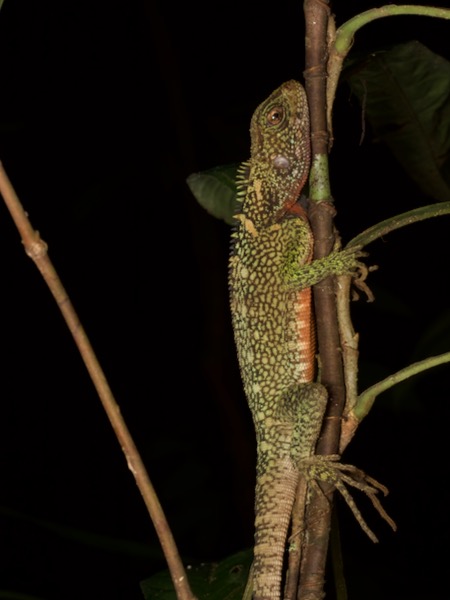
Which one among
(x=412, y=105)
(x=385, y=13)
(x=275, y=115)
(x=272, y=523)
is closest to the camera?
(x=385, y=13)

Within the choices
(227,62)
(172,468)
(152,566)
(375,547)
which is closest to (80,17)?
(227,62)

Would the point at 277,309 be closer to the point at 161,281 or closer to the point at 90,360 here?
the point at 90,360

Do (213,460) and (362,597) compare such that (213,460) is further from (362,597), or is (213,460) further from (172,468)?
(362,597)

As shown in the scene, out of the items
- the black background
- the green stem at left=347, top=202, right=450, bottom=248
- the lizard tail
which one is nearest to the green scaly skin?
the lizard tail

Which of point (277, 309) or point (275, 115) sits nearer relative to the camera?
point (277, 309)

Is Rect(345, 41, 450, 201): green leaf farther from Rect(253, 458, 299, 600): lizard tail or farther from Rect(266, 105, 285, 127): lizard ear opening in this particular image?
Rect(253, 458, 299, 600): lizard tail

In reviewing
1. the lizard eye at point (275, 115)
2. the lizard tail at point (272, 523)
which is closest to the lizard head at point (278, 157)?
the lizard eye at point (275, 115)

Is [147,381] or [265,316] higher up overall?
[265,316]

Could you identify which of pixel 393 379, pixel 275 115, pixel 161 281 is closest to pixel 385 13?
pixel 393 379
